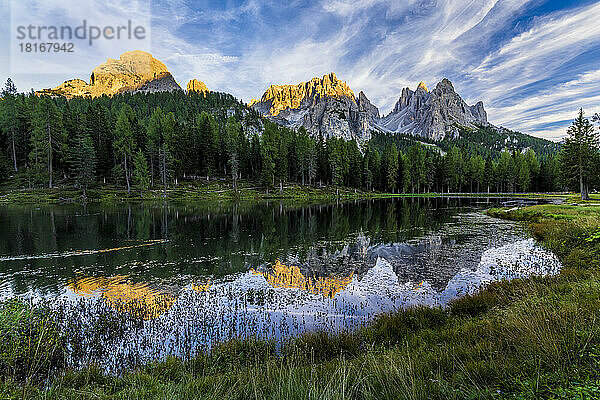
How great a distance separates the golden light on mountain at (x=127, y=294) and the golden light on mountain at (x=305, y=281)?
5.80 m

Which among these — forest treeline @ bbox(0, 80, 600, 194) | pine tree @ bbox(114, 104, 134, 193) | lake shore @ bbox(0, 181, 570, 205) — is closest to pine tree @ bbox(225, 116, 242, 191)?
forest treeline @ bbox(0, 80, 600, 194)

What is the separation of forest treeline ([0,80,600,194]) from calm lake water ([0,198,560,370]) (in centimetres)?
5536

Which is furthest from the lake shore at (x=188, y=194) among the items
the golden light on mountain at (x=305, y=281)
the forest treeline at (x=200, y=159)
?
the golden light on mountain at (x=305, y=281)

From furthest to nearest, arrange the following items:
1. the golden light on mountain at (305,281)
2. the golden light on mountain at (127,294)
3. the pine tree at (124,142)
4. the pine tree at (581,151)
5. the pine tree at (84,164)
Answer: the pine tree at (124,142), the pine tree at (84,164), the pine tree at (581,151), the golden light on mountain at (305,281), the golden light on mountain at (127,294)

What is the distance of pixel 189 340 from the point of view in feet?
32.5

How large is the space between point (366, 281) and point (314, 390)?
1251 centimetres

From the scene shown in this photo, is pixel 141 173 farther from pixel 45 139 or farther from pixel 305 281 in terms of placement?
pixel 305 281

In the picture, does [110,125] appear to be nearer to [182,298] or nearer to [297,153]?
[297,153]

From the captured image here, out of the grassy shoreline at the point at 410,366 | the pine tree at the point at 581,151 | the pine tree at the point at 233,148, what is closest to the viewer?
the grassy shoreline at the point at 410,366

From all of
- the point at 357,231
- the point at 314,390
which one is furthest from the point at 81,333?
the point at 357,231

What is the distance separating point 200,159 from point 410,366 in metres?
104

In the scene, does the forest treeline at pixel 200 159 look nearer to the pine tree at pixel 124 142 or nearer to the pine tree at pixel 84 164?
the pine tree at pixel 84 164

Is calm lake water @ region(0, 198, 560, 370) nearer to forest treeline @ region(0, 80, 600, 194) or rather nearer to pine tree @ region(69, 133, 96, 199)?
pine tree @ region(69, 133, 96, 199)

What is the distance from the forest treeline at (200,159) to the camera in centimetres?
7588
